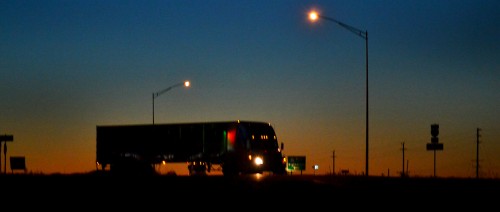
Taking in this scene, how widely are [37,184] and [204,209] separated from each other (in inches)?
328

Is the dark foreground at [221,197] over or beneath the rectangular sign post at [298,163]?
over

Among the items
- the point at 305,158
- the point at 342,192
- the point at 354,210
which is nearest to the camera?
the point at 354,210

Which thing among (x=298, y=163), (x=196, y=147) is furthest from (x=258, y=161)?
(x=298, y=163)

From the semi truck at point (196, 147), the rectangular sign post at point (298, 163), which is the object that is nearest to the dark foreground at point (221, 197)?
the semi truck at point (196, 147)

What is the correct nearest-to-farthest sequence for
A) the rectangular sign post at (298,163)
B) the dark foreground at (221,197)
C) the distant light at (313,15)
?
the dark foreground at (221,197) < the distant light at (313,15) < the rectangular sign post at (298,163)

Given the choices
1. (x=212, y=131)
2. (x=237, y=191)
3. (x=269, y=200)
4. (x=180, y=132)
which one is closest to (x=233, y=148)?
(x=212, y=131)

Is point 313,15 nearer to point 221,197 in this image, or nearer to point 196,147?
point 196,147

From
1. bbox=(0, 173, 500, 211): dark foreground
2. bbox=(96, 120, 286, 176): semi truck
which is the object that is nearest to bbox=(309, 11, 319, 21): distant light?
bbox=(96, 120, 286, 176): semi truck

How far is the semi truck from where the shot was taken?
145ft

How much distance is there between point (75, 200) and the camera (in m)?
16.8

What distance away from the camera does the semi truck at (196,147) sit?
145 ft

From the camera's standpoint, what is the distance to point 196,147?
48.6m

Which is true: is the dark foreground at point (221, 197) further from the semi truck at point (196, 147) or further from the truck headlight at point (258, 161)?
the truck headlight at point (258, 161)

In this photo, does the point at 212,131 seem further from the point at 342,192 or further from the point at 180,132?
the point at 342,192
